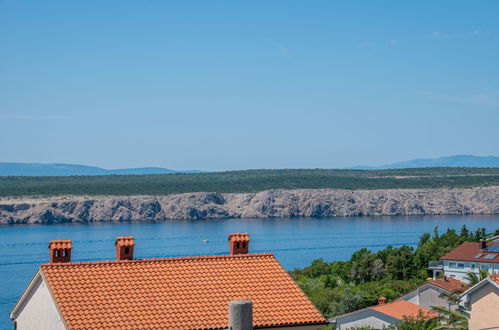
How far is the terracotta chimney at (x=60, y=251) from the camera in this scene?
1698 cm

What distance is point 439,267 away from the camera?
237ft

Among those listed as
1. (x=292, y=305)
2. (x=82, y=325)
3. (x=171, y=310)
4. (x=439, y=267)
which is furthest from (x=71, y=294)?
(x=439, y=267)

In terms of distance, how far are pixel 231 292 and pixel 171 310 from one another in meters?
1.31

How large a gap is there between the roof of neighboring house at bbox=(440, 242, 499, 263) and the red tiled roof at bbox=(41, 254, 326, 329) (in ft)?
166

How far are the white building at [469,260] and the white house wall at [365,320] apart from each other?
24662 millimetres

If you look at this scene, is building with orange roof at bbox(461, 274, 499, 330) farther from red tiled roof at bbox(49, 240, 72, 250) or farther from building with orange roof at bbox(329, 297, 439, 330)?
building with orange roof at bbox(329, 297, 439, 330)

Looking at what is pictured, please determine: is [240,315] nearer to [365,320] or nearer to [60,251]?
[60,251]

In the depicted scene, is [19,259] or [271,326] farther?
[19,259]

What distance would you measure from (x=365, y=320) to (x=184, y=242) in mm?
102349

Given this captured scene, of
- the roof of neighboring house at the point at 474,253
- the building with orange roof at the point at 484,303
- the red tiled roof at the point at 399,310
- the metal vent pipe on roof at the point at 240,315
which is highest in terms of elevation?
the metal vent pipe on roof at the point at 240,315

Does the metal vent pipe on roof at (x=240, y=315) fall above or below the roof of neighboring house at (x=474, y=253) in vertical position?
above

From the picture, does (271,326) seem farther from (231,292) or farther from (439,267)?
(439,267)

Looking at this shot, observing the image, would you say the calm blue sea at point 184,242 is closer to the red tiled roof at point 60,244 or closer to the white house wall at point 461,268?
the white house wall at point 461,268

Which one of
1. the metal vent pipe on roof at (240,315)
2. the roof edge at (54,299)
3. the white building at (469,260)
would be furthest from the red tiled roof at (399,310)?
Answer: the metal vent pipe on roof at (240,315)
